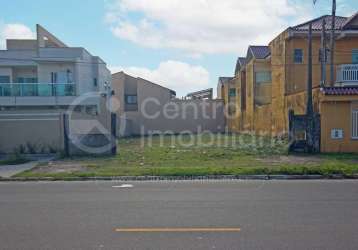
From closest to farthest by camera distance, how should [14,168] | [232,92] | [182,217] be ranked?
[182,217] → [14,168] → [232,92]

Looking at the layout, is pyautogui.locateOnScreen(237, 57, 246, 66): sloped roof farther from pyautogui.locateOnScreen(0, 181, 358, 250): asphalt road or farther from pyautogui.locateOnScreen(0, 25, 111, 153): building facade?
pyautogui.locateOnScreen(0, 181, 358, 250): asphalt road

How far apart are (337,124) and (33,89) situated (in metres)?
22.3

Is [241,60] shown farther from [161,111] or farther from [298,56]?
[298,56]

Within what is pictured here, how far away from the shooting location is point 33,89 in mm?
28156

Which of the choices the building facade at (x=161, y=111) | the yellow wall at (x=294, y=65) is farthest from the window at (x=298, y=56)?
the building facade at (x=161, y=111)

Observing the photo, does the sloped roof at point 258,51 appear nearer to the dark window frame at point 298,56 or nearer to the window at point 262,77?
the window at point 262,77

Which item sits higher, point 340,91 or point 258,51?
point 258,51

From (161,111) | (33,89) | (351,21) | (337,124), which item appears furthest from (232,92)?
(337,124)

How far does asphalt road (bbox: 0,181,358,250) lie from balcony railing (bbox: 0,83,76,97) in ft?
62.5

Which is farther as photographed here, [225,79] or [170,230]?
[225,79]

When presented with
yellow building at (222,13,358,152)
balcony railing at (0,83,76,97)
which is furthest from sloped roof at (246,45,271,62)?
balcony railing at (0,83,76,97)

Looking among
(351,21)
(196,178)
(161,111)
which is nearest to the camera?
(196,178)

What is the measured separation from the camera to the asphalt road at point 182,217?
5.26 metres

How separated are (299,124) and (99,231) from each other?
48.2 feet
